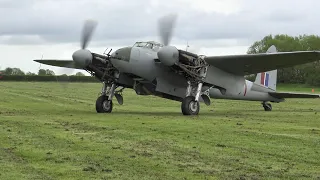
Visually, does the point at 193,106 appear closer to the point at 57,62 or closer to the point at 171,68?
the point at 171,68

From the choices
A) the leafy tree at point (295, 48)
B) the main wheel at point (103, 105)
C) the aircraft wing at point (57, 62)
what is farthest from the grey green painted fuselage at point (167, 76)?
the leafy tree at point (295, 48)

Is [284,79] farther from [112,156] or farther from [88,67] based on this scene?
[112,156]

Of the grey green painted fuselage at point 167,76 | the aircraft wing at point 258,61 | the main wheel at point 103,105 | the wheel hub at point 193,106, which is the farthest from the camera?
the main wheel at point 103,105

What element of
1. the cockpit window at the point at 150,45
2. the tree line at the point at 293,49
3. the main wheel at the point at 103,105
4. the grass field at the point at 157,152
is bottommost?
the grass field at the point at 157,152

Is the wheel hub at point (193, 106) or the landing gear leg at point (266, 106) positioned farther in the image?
the landing gear leg at point (266, 106)

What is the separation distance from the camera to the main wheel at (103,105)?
25422mm

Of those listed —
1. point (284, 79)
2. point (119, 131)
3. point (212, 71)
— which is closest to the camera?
point (119, 131)

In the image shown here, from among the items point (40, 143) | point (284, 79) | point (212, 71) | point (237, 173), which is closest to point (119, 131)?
point (40, 143)

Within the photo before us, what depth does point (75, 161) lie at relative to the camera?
33.9 ft

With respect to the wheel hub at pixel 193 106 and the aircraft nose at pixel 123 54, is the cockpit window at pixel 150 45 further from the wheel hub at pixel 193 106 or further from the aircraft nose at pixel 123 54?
the wheel hub at pixel 193 106

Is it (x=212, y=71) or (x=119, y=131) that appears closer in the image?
(x=119, y=131)

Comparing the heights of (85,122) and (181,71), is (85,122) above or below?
below

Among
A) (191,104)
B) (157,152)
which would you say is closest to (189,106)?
(191,104)

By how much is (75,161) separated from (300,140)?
6092mm
